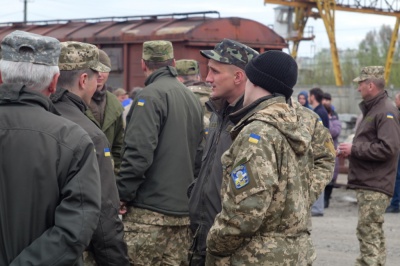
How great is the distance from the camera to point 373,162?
8500 mm

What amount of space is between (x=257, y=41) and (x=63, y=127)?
14.4m

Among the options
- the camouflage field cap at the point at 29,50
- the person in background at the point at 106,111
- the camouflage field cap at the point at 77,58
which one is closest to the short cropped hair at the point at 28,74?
the camouflage field cap at the point at 29,50

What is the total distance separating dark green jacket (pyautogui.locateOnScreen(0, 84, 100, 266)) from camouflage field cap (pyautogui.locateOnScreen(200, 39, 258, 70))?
1.84 meters

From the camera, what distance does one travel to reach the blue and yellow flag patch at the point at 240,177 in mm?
4078

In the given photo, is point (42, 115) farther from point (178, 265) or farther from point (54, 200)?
point (178, 265)

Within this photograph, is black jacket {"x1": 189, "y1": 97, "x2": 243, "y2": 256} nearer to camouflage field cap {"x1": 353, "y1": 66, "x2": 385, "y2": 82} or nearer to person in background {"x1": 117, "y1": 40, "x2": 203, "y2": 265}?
→ person in background {"x1": 117, "y1": 40, "x2": 203, "y2": 265}

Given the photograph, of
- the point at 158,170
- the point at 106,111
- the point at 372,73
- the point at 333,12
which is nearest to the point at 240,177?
the point at 158,170

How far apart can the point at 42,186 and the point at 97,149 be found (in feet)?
3.12

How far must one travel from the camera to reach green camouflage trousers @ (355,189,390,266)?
828cm

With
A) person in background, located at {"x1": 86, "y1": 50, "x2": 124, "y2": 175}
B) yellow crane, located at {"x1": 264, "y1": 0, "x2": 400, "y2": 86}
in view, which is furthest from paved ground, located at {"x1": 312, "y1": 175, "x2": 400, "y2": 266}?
yellow crane, located at {"x1": 264, "y1": 0, "x2": 400, "y2": 86}

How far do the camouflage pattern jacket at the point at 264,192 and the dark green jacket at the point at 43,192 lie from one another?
91cm

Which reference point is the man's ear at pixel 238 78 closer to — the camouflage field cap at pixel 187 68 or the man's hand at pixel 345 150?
the camouflage field cap at pixel 187 68

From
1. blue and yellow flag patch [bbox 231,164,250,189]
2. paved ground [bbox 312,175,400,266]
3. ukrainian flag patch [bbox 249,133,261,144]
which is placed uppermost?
ukrainian flag patch [bbox 249,133,261,144]

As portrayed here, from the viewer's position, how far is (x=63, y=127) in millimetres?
3473
